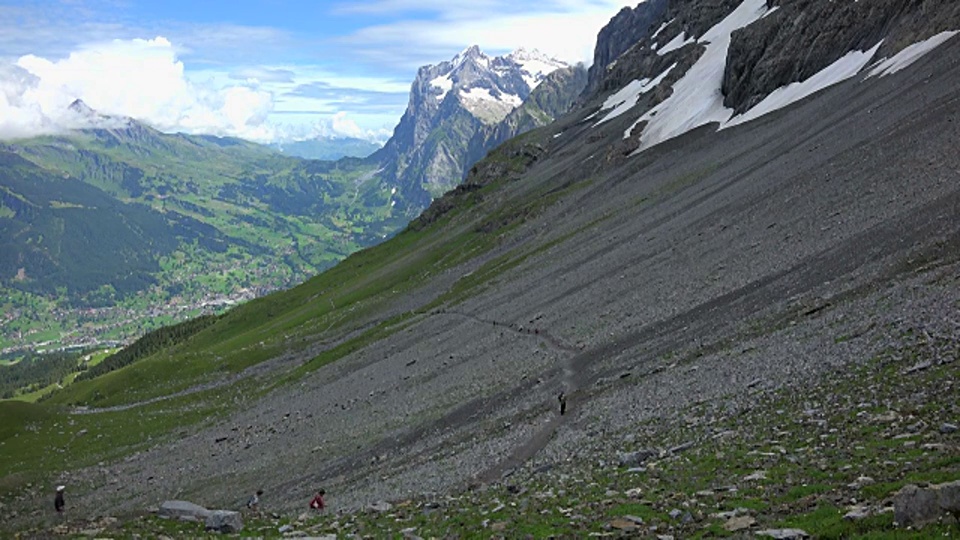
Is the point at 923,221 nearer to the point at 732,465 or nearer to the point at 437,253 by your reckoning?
the point at 732,465

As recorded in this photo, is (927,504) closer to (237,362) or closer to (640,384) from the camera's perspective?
(640,384)

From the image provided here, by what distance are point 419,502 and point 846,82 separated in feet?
318

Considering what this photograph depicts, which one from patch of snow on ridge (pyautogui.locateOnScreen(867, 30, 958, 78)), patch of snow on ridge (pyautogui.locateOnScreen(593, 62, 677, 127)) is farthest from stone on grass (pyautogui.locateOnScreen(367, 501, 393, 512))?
patch of snow on ridge (pyautogui.locateOnScreen(593, 62, 677, 127))

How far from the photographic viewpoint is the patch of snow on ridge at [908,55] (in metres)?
89.5

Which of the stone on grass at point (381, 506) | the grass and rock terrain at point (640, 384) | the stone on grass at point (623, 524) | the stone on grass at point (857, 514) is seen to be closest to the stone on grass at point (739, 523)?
the grass and rock terrain at point (640, 384)

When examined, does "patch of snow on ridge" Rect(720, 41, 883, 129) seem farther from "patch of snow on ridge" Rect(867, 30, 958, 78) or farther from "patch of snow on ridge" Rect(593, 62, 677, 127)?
"patch of snow on ridge" Rect(593, 62, 677, 127)

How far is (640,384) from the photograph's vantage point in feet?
137

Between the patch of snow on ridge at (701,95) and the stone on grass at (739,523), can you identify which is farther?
the patch of snow on ridge at (701,95)

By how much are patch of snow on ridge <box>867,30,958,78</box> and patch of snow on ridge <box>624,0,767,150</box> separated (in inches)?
1281

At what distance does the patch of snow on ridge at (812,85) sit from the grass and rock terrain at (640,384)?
8.62 metres

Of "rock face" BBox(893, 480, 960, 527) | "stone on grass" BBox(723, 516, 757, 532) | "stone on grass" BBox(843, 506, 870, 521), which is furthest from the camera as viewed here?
"stone on grass" BBox(723, 516, 757, 532)

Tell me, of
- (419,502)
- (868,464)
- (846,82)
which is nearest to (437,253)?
(846,82)

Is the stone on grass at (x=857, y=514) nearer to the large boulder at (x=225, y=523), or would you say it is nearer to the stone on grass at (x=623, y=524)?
the stone on grass at (x=623, y=524)

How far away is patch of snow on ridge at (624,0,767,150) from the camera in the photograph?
13675cm
